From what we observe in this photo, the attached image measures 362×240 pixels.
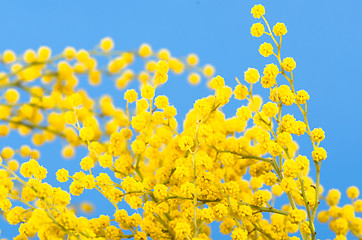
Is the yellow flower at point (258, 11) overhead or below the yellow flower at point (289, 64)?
overhead

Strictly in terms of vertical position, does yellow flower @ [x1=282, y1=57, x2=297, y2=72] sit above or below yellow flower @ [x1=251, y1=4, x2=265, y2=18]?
below

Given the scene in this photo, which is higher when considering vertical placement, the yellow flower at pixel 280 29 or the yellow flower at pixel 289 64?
the yellow flower at pixel 280 29

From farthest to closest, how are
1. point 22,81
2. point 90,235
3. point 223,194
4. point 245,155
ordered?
1. point 22,81
2. point 245,155
3. point 223,194
4. point 90,235

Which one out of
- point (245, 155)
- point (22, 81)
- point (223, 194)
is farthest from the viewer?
point (22, 81)

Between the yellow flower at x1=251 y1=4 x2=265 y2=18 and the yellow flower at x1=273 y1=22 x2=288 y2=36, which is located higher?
the yellow flower at x1=251 y1=4 x2=265 y2=18

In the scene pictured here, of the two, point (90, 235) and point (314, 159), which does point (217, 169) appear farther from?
point (90, 235)

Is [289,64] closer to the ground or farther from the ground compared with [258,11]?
closer to the ground

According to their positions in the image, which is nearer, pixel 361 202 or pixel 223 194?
pixel 223 194

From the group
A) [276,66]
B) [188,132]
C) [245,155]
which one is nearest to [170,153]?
[188,132]

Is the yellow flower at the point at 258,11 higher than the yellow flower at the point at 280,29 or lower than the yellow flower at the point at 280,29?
higher

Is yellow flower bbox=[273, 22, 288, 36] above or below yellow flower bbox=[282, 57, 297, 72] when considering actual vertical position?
above

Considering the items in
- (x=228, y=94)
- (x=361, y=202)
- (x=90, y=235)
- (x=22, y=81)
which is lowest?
(x=90, y=235)

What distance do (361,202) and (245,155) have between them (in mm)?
372

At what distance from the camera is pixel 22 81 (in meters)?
1.39
